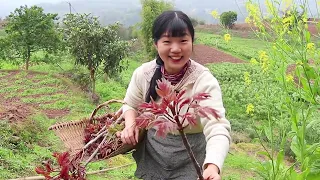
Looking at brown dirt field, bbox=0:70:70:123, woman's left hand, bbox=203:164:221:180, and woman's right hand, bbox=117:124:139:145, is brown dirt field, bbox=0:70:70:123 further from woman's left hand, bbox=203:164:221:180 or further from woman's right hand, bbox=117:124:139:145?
woman's left hand, bbox=203:164:221:180

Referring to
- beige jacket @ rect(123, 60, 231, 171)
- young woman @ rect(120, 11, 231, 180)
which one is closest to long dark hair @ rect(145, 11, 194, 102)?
young woman @ rect(120, 11, 231, 180)

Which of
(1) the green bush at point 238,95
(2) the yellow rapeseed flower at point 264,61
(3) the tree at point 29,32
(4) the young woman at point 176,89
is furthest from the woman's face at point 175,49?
(3) the tree at point 29,32

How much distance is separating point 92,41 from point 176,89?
9.52 meters

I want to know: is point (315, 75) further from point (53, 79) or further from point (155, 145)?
point (53, 79)

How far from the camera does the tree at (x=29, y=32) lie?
13906mm

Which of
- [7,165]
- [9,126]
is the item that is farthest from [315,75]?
[9,126]

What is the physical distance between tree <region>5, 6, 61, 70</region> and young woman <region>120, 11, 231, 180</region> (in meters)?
12.6

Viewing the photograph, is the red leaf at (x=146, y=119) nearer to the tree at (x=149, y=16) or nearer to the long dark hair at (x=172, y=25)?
the long dark hair at (x=172, y=25)

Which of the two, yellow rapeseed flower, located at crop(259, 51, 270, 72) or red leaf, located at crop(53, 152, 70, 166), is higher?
yellow rapeseed flower, located at crop(259, 51, 270, 72)

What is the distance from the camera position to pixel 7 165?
5.27 m

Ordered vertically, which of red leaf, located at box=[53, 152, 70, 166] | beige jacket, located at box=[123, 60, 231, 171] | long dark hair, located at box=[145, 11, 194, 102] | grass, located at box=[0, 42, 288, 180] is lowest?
grass, located at box=[0, 42, 288, 180]

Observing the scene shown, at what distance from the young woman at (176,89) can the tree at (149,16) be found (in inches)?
625

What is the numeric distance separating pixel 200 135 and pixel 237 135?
9616mm

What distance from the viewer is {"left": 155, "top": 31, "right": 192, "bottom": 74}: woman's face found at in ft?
5.22
